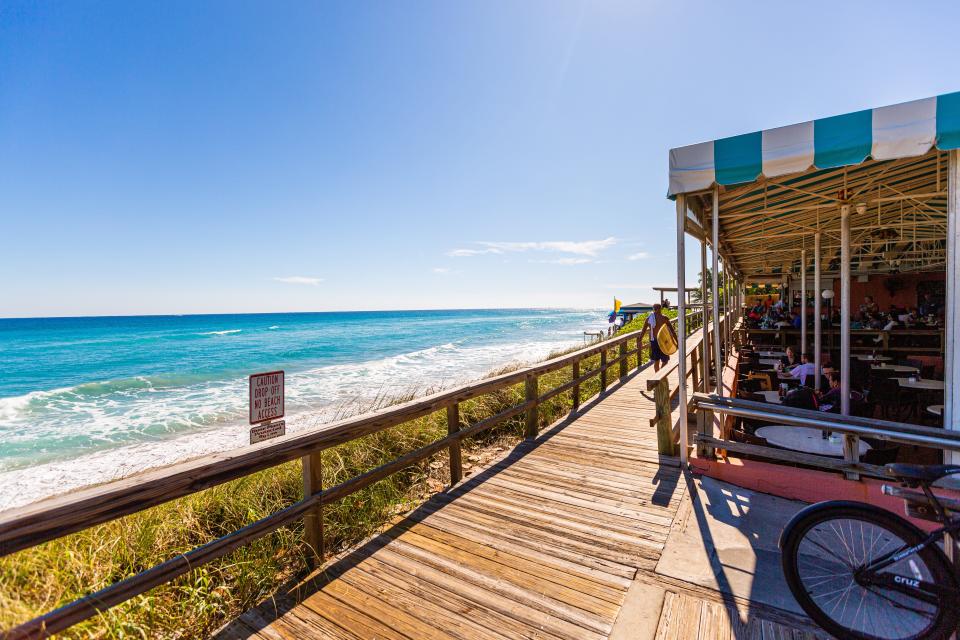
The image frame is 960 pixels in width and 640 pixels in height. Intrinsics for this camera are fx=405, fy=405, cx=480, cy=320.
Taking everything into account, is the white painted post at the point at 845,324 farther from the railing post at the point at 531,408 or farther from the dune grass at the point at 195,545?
the dune grass at the point at 195,545

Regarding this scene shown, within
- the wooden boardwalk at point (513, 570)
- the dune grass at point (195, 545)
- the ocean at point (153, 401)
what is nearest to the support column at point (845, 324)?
the wooden boardwalk at point (513, 570)

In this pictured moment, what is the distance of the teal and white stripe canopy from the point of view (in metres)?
2.62

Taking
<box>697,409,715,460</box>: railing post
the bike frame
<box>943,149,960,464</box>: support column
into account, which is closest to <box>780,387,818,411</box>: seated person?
<box>697,409,715,460</box>: railing post

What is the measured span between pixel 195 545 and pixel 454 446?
222 cm

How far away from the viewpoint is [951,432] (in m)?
2.59

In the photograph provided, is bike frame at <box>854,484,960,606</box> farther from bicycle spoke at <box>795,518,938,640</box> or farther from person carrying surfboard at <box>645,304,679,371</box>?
person carrying surfboard at <box>645,304,679,371</box>

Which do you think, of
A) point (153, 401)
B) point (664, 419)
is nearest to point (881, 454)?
point (664, 419)

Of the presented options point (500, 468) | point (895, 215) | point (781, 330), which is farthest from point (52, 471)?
point (781, 330)

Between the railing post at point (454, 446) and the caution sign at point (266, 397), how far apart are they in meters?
1.48

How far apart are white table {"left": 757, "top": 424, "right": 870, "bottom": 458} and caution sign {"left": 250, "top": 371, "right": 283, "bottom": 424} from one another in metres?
4.28

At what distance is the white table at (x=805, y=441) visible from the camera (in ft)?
11.0

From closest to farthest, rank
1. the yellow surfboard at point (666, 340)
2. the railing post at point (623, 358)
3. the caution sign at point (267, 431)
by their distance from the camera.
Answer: the caution sign at point (267, 431) → the yellow surfboard at point (666, 340) → the railing post at point (623, 358)

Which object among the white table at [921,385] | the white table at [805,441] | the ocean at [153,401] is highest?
the white table at [921,385]

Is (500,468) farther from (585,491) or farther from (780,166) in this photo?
(780,166)
